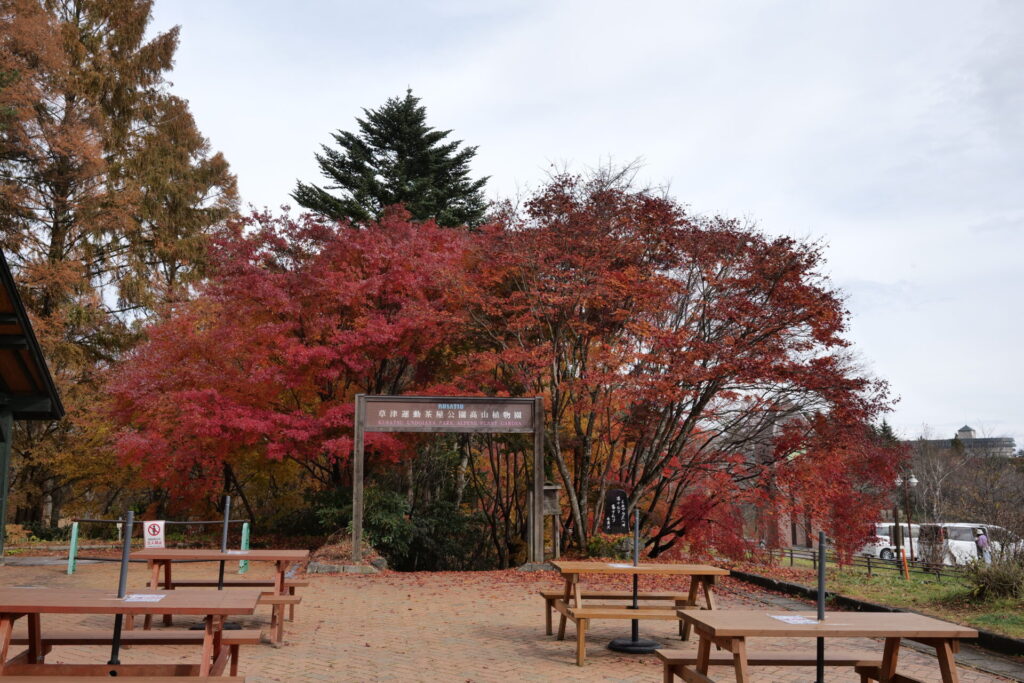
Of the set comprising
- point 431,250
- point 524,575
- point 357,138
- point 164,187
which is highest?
point 357,138

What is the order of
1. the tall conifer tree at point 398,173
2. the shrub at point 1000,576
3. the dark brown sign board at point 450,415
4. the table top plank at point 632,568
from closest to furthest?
1. the table top plank at point 632,568
2. the shrub at point 1000,576
3. the dark brown sign board at point 450,415
4. the tall conifer tree at point 398,173

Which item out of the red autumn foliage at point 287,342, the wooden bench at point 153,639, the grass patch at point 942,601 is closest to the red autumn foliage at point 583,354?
the red autumn foliage at point 287,342

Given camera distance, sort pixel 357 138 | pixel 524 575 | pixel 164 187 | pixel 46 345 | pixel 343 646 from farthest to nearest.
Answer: pixel 357 138 < pixel 164 187 < pixel 46 345 < pixel 524 575 < pixel 343 646

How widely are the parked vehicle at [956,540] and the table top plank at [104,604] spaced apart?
9.93 metres

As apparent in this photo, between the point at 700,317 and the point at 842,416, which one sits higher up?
the point at 700,317

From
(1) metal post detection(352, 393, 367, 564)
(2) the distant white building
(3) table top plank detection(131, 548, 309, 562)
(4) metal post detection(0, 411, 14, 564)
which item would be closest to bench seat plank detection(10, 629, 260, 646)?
(3) table top plank detection(131, 548, 309, 562)

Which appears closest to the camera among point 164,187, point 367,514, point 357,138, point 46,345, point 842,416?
point 842,416

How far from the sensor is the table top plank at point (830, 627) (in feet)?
14.1

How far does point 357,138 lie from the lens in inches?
1168

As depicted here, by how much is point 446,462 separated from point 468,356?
16.3 feet

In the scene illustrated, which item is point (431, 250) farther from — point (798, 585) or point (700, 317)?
point (798, 585)

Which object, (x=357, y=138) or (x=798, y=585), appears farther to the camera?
(x=357, y=138)

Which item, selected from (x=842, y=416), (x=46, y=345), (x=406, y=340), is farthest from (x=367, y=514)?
(x=46, y=345)

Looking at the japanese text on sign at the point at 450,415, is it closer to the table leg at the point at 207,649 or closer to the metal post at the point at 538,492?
the metal post at the point at 538,492
